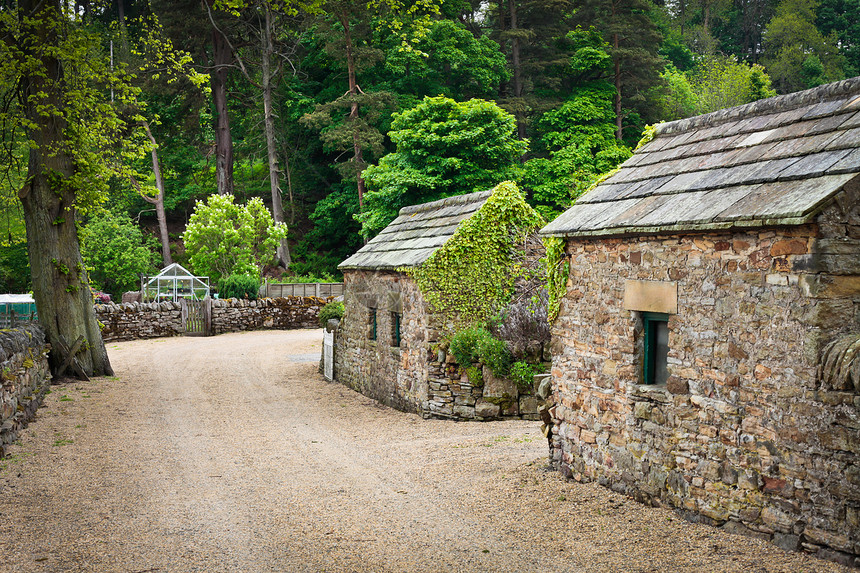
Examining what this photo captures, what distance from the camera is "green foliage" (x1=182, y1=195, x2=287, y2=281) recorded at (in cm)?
3450

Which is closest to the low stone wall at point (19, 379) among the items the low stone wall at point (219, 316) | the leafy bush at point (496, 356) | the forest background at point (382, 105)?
the leafy bush at point (496, 356)

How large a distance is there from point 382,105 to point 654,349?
30225 mm

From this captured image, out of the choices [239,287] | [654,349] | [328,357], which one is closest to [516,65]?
[239,287]

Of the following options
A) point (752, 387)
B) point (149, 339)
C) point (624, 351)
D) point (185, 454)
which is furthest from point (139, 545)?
point (149, 339)

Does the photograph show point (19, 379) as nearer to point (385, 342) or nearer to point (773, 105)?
point (385, 342)

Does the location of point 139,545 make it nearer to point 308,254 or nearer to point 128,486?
point 128,486

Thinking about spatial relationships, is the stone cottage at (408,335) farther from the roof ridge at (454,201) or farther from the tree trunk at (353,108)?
the tree trunk at (353,108)

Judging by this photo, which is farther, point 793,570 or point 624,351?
point 624,351

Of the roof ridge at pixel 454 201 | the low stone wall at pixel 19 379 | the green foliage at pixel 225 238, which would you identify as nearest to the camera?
the low stone wall at pixel 19 379

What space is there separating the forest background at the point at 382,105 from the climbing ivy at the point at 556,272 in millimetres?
19586

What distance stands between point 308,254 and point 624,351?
36.9 metres

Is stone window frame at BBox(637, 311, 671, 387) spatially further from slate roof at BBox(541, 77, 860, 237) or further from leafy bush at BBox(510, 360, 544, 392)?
leafy bush at BBox(510, 360, 544, 392)

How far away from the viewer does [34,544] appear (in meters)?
6.62

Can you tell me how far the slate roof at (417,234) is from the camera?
45.8 feet
